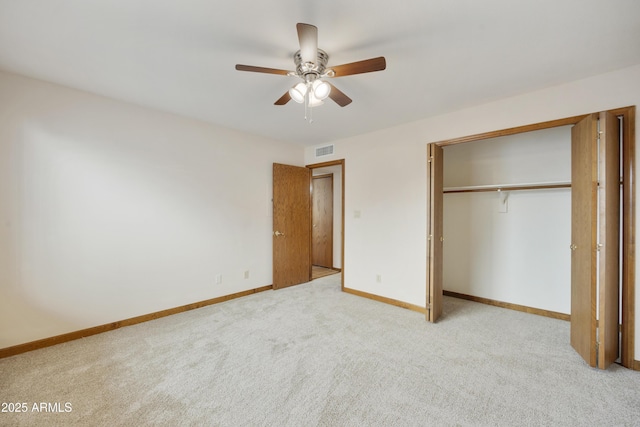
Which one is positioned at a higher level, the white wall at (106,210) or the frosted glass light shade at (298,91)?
the frosted glass light shade at (298,91)

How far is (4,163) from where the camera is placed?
7.41 feet

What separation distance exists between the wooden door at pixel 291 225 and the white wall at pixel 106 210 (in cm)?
55

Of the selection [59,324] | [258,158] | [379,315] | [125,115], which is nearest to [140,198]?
[125,115]

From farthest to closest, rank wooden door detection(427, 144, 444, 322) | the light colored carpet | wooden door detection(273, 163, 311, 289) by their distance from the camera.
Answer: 1. wooden door detection(273, 163, 311, 289)
2. wooden door detection(427, 144, 444, 322)
3. the light colored carpet

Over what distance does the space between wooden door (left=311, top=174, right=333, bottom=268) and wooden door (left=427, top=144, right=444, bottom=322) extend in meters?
3.01

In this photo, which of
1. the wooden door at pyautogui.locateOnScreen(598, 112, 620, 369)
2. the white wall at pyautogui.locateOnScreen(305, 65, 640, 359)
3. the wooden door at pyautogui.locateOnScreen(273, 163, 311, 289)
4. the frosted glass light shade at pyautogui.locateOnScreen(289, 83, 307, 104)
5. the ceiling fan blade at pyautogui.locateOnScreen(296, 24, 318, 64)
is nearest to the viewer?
the ceiling fan blade at pyautogui.locateOnScreen(296, 24, 318, 64)

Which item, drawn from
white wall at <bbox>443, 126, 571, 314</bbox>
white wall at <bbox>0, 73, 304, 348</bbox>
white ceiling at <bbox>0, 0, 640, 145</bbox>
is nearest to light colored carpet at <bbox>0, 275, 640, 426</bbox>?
white wall at <bbox>0, 73, 304, 348</bbox>

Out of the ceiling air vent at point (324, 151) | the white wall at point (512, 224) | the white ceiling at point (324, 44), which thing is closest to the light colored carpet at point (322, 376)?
the white wall at point (512, 224)

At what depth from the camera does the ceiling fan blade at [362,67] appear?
1591mm

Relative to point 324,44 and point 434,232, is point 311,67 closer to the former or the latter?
point 324,44

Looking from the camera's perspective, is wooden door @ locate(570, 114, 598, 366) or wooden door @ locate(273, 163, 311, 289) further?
wooden door @ locate(273, 163, 311, 289)

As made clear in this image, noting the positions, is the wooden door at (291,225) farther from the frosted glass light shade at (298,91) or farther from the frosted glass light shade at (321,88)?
the frosted glass light shade at (321,88)

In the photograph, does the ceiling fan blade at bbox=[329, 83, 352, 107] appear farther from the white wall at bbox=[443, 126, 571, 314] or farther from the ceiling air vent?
the white wall at bbox=[443, 126, 571, 314]

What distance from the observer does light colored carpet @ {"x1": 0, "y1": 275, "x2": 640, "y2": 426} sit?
5.38 feet
